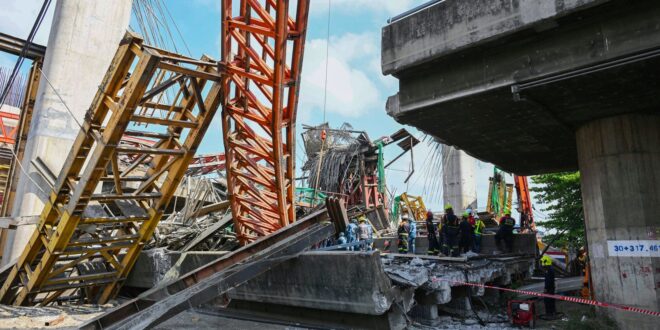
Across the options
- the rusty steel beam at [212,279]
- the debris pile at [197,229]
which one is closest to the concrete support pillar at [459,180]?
the debris pile at [197,229]

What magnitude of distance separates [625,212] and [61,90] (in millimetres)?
11842

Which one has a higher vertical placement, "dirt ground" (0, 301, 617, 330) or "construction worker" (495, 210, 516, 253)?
"construction worker" (495, 210, 516, 253)

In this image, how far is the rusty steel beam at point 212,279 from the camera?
5508mm

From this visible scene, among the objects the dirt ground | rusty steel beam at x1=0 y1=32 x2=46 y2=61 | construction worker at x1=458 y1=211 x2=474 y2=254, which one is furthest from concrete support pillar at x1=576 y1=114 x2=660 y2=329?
rusty steel beam at x1=0 y1=32 x2=46 y2=61

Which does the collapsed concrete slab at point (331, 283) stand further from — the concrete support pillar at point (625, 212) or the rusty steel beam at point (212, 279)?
the concrete support pillar at point (625, 212)

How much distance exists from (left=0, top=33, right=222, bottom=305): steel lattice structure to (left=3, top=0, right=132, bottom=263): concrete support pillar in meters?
1.32

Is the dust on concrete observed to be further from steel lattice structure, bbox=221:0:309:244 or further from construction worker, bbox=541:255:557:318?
construction worker, bbox=541:255:557:318

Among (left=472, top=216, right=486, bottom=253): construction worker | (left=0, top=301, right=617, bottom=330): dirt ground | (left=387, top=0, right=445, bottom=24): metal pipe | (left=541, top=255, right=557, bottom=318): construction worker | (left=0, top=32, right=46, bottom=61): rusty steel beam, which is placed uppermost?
(left=0, top=32, right=46, bottom=61): rusty steel beam

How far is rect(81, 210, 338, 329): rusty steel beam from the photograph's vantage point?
5.51 m

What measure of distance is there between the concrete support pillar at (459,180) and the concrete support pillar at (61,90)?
70.8ft

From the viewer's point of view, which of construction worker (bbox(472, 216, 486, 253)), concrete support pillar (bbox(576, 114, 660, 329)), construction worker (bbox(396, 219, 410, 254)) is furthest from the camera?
construction worker (bbox(396, 219, 410, 254))

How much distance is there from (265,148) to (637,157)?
8278mm

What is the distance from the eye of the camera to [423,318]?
24.8ft

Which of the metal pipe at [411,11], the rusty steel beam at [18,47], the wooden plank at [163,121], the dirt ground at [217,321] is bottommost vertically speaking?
the dirt ground at [217,321]
